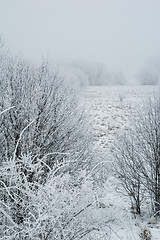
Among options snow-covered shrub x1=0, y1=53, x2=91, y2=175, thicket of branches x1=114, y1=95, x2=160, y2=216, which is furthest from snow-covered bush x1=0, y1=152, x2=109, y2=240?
thicket of branches x1=114, y1=95, x2=160, y2=216

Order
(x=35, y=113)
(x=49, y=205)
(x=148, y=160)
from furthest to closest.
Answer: (x=148, y=160) < (x=35, y=113) < (x=49, y=205)

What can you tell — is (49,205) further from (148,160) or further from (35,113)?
(148,160)

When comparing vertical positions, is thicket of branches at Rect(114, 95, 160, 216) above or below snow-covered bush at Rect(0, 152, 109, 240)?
below

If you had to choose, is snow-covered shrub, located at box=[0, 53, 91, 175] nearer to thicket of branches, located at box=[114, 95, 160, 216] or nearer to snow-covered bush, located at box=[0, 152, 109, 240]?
snow-covered bush, located at box=[0, 152, 109, 240]

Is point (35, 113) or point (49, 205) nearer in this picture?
point (49, 205)

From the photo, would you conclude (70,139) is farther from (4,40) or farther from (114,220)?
(4,40)

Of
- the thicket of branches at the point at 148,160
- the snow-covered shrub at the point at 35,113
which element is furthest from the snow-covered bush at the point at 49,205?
the thicket of branches at the point at 148,160

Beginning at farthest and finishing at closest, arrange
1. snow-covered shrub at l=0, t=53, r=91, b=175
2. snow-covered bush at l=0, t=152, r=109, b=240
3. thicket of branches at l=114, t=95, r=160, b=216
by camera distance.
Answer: thicket of branches at l=114, t=95, r=160, b=216 → snow-covered shrub at l=0, t=53, r=91, b=175 → snow-covered bush at l=0, t=152, r=109, b=240

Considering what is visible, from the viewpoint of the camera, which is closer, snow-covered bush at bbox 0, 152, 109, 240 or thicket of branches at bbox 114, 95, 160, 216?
snow-covered bush at bbox 0, 152, 109, 240

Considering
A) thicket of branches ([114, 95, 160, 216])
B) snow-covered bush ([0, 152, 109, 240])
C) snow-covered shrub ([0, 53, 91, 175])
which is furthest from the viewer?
thicket of branches ([114, 95, 160, 216])

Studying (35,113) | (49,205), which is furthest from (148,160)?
(49,205)

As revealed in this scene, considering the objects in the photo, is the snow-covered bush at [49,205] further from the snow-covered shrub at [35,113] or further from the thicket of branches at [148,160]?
the thicket of branches at [148,160]

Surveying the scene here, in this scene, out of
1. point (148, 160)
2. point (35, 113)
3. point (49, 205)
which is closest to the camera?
point (49, 205)

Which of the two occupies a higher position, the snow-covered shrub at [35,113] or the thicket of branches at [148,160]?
the snow-covered shrub at [35,113]
